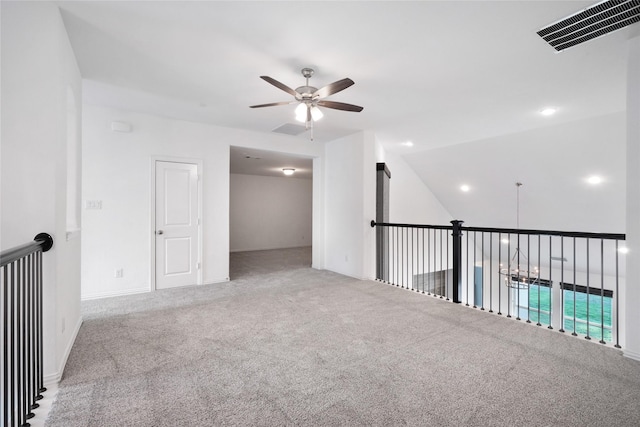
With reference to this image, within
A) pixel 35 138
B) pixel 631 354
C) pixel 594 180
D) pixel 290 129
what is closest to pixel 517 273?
pixel 594 180

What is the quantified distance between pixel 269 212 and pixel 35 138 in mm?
8101

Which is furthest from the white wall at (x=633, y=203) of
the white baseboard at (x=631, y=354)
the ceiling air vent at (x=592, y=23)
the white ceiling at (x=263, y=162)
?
the white ceiling at (x=263, y=162)

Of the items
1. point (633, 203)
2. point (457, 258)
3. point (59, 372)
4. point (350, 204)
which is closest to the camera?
point (59, 372)

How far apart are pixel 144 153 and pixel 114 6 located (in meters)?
2.70

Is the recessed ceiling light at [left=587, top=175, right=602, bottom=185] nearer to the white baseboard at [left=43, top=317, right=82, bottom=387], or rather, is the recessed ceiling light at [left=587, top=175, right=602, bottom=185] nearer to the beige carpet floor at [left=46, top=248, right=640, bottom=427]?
the beige carpet floor at [left=46, top=248, right=640, bottom=427]

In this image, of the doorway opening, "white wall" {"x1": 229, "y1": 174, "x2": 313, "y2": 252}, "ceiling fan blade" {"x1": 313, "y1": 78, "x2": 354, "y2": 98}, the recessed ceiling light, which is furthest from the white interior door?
the recessed ceiling light

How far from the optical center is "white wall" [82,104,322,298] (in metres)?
4.16

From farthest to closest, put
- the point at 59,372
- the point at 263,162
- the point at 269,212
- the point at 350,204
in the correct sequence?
1. the point at 269,212
2. the point at 263,162
3. the point at 350,204
4. the point at 59,372

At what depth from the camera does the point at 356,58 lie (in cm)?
284

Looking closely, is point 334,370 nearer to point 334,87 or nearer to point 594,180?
point 334,87

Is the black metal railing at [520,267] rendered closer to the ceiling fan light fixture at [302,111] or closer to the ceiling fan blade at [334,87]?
the ceiling fan light fixture at [302,111]

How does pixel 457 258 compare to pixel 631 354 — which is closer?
pixel 631 354

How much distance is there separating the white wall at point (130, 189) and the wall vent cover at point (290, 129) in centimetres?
103

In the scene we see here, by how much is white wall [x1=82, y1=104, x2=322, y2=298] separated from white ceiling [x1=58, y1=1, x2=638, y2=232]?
347mm
